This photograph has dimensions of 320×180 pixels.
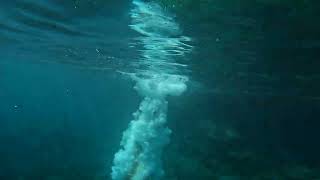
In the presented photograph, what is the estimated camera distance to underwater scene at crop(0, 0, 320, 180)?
12375 mm

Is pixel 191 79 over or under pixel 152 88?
over

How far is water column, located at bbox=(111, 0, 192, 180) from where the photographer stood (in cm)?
1349

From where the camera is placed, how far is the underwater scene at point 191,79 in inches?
487

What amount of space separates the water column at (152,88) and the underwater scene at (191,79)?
90 mm

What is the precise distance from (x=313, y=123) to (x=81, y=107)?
131 m

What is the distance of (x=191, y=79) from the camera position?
27.7 meters

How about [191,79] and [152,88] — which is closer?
[191,79]

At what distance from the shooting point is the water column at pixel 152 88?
13491mm

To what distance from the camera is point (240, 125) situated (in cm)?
3225

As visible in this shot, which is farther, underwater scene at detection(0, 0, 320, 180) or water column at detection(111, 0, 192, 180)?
water column at detection(111, 0, 192, 180)

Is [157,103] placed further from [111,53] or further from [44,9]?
[44,9]

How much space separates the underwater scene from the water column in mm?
90

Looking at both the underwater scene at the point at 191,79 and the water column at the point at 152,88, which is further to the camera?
the water column at the point at 152,88

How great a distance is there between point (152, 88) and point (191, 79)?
928cm
